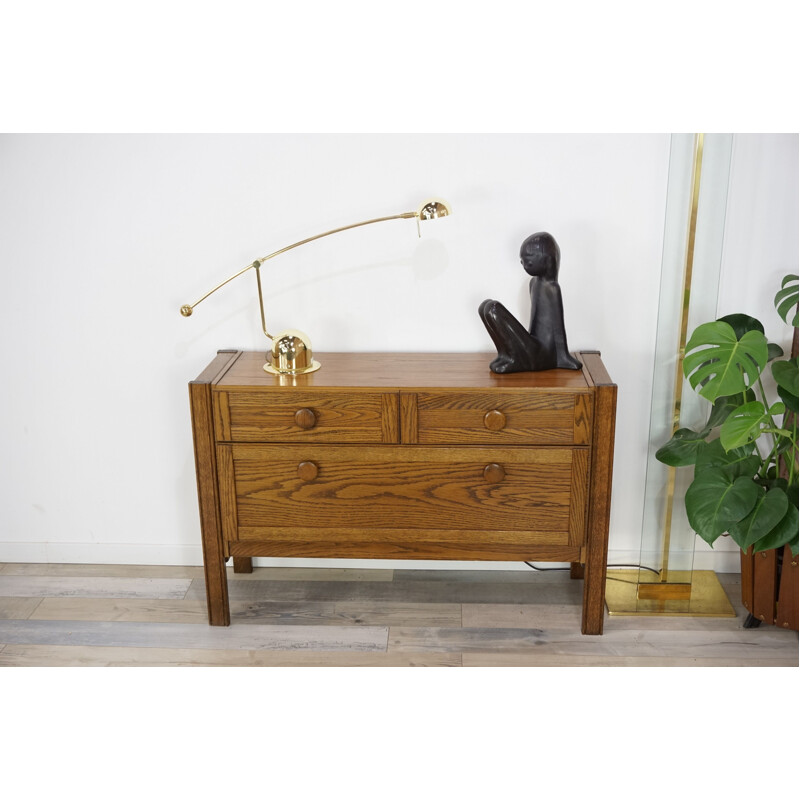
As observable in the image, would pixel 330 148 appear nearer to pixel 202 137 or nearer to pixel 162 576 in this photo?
pixel 202 137

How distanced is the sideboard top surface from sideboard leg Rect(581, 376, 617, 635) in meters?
0.06

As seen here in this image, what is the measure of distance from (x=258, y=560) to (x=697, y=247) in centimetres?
160

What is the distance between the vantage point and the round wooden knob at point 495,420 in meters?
2.05

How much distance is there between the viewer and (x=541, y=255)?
6.94 ft

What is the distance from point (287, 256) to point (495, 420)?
0.77 meters

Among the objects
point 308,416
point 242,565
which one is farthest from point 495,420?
point 242,565

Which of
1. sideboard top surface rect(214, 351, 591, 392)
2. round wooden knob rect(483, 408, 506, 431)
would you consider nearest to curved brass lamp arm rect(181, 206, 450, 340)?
sideboard top surface rect(214, 351, 591, 392)

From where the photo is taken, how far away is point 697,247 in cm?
217

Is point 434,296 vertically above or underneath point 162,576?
above

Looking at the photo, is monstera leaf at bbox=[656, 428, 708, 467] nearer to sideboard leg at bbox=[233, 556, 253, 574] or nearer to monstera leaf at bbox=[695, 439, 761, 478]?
monstera leaf at bbox=[695, 439, 761, 478]

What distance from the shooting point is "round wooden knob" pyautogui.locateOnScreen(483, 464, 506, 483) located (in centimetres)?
209

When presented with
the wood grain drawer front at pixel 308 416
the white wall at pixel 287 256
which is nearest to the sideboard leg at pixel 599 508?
the white wall at pixel 287 256

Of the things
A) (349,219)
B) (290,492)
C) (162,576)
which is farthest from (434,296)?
(162,576)

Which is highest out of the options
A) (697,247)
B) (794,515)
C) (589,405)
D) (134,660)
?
(697,247)
